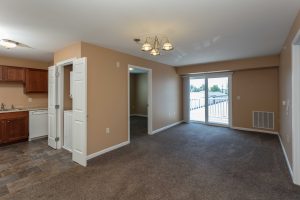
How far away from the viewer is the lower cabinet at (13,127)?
4223mm

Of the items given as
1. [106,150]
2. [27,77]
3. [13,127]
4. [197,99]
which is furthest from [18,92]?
[197,99]

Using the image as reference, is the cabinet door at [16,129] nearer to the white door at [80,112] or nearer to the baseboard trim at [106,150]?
the white door at [80,112]

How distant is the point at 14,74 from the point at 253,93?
7594 mm

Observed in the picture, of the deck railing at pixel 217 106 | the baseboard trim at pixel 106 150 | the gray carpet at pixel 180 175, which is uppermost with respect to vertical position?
the deck railing at pixel 217 106

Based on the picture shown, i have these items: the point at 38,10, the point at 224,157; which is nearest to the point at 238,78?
the point at 224,157

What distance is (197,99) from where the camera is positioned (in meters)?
7.19

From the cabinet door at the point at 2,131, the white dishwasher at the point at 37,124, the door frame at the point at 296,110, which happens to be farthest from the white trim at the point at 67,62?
the door frame at the point at 296,110

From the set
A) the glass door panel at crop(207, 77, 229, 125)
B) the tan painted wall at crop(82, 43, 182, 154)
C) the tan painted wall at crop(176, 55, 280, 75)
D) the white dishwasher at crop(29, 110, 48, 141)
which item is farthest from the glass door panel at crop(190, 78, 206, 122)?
the white dishwasher at crop(29, 110, 48, 141)

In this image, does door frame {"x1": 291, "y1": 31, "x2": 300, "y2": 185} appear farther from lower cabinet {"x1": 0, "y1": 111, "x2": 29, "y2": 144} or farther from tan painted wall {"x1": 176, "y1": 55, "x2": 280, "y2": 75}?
lower cabinet {"x1": 0, "y1": 111, "x2": 29, "y2": 144}

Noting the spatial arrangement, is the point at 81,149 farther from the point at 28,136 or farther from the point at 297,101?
the point at 297,101

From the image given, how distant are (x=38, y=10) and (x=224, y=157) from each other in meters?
4.10

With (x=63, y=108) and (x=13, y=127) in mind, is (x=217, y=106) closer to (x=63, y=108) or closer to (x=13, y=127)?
(x=63, y=108)

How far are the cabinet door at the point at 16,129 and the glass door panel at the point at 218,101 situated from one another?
6.33 meters

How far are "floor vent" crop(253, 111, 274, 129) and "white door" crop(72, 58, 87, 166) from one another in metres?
5.49
